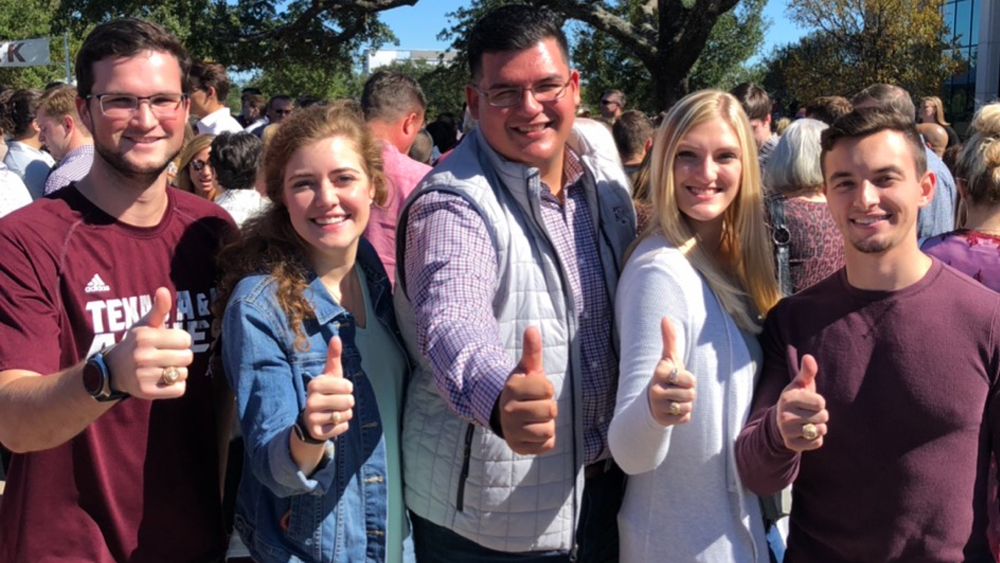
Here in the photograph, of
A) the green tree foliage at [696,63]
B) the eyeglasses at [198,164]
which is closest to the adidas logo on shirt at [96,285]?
the eyeglasses at [198,164]

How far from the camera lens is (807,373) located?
2004 millimetres

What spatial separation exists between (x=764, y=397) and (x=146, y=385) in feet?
4.93

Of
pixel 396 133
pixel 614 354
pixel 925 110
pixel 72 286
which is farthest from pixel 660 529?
pixel 925 110

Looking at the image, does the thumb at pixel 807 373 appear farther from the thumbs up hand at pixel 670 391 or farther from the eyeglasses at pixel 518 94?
the eyeglasses at pixel 518 94

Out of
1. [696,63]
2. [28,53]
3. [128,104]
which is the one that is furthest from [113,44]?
[696,63]

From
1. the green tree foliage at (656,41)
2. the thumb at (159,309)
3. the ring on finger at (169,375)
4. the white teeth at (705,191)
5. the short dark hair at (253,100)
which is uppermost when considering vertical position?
the green tree foliage at (656,41)

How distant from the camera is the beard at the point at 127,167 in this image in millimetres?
2209

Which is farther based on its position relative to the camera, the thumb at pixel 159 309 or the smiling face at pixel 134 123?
the smiling face at pixel 134 123

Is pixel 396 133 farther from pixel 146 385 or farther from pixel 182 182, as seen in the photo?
pixel 146 385

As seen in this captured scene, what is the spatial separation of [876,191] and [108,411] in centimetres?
204

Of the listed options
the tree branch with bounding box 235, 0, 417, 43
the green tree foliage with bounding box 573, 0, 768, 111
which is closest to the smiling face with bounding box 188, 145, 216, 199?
the tree branch with bounding box 235, 0, 417, 43

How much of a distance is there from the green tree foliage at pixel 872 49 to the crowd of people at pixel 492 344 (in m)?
26.5

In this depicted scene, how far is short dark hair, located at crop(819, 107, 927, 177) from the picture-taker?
2.32 metres

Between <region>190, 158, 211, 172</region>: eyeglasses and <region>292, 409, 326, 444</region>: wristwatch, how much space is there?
3.91 m
